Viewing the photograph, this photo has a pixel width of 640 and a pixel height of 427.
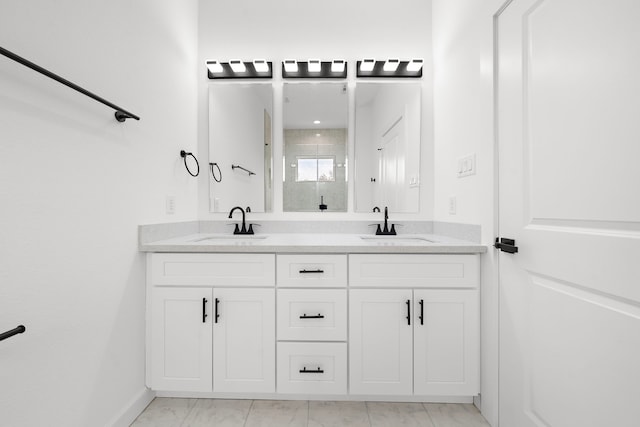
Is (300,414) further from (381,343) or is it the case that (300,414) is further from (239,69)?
(239,69)

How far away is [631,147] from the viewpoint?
2.62 feet

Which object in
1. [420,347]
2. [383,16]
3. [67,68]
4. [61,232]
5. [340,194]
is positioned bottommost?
[420,347]

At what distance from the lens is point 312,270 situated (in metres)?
1.51

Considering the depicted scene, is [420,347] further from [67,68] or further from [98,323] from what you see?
[67,68]

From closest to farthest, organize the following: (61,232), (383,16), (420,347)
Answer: (61,232)
(420,347)
(383,16)

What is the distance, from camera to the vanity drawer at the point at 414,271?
1.49 metres

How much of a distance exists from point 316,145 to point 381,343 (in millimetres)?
1389

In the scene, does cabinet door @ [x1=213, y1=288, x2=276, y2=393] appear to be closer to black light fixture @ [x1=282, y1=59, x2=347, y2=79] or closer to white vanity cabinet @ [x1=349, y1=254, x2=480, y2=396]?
white vanity cabinet @ [x1=349, y1=254, x2=480, y2=396]

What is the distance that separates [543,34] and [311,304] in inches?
59.1

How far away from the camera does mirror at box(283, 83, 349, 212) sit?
84.4 inches

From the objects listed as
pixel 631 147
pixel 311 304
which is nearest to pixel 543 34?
pixel 631 147

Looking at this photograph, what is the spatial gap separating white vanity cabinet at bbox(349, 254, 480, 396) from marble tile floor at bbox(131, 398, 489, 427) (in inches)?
4.2

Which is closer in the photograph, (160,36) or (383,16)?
(160,36)

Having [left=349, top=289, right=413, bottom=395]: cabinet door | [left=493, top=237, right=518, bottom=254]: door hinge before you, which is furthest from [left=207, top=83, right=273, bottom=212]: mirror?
[left=493, top=237, right=518, bottom=254]: door hinge
